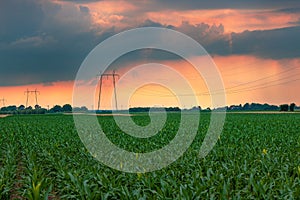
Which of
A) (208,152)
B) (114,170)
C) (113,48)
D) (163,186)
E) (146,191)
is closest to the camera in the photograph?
(163,186)

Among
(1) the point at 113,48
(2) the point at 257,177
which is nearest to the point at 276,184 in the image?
(2) the point at 257,177

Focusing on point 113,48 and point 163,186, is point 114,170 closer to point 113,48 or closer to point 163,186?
point 163,186

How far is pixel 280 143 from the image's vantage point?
56.3 feet

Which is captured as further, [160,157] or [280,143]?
[280,143]

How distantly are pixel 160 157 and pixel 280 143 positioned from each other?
6025 millimetres

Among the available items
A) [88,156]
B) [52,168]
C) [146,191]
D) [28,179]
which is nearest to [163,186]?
[146,191]

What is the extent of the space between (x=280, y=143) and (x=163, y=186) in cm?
1033

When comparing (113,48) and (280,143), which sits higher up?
(113,48)

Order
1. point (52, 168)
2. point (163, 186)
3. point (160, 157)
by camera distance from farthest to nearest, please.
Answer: point (160, 157) < point (52, 168) < point (163, 186)

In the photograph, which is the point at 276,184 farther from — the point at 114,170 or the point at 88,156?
the point at 88,156

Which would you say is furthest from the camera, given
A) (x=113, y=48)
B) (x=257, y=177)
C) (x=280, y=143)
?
(x=280, y=143)

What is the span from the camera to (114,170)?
36.0 feet

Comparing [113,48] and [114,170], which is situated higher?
[113,48]

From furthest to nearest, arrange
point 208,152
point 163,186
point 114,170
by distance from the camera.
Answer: point 208,152 → point 114,170 → point 163,186
